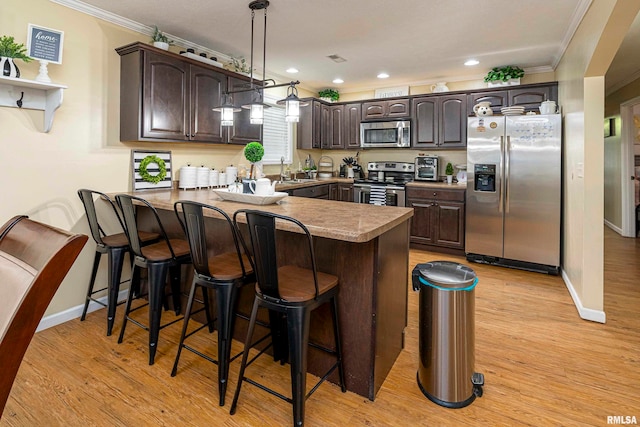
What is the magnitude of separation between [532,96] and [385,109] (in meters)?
1.99

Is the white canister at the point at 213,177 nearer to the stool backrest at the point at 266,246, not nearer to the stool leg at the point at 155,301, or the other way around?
the stool leg at the point at 155,301

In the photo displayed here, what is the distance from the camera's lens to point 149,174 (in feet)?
10.7

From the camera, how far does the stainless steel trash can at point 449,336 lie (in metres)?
1.81

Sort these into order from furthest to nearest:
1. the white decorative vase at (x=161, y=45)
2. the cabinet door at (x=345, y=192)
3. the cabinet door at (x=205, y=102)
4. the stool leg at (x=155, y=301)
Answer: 1. the cabinet door at (x=345, y=192)
2. the cabinet door at (x=205, y=102)
3. the white decorative vase at (x=161, y=45)
4. the stool leg at (x=155, y=301)

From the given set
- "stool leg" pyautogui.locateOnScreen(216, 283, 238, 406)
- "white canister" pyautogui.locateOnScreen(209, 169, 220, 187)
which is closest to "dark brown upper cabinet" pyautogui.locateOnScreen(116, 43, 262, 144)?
"white canister" pyautogui.locateOnScreen(209, 169, 220, 187)

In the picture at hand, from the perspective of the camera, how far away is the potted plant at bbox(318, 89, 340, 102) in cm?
593

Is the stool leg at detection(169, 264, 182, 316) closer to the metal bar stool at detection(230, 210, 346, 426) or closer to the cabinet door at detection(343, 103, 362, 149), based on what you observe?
the metal bar stool at detection(230, 210, 346, 426)

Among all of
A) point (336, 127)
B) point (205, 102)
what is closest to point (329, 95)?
point (336, 127)

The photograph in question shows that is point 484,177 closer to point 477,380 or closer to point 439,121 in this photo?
point 439,121

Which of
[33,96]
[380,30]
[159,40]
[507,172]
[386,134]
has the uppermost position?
[380,30]

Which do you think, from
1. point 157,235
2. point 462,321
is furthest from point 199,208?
point 462,321

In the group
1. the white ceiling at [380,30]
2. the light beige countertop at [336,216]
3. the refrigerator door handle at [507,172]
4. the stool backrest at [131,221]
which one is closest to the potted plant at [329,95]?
the white ceiling at [380,30]

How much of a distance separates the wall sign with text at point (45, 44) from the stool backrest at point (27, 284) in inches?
90.7

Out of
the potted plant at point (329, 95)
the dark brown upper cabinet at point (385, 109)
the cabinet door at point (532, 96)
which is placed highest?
the potted plant at point (329, 95)
